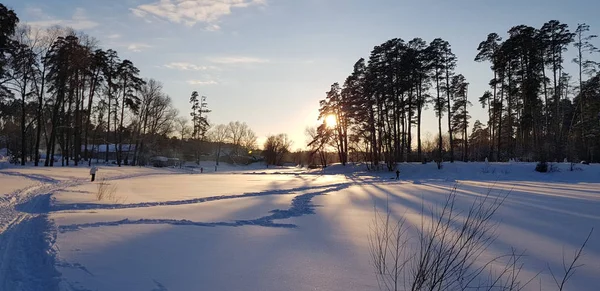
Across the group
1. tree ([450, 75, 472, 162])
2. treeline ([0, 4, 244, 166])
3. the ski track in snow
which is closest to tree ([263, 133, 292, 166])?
treeline ([0, 4, 244, 166])

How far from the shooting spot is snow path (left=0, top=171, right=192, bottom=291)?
428cm

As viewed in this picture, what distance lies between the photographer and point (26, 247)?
5.80 m

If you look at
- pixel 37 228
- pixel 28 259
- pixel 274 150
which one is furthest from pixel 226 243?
pixel 274 150

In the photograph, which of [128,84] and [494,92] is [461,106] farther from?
[128,84]

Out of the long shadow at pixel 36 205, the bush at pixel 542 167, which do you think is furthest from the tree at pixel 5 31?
the bush at pixel 542 167

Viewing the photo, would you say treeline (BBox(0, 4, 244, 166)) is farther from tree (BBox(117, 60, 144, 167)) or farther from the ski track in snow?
the ski track in snow

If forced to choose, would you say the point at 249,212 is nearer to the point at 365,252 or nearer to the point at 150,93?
the point at 365,252

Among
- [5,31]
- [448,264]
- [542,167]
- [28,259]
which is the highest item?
[5,31]

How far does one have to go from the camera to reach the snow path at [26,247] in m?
4.28

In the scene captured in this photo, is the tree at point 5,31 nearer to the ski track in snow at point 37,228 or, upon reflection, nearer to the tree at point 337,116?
the ski track in snow at point 37,228

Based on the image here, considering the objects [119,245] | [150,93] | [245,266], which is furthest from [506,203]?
[150,93]

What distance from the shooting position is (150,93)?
45.9m

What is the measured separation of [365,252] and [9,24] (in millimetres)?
30737

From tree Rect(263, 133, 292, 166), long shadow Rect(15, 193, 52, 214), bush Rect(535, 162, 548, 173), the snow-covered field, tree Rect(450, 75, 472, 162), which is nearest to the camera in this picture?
the snow-covered field
